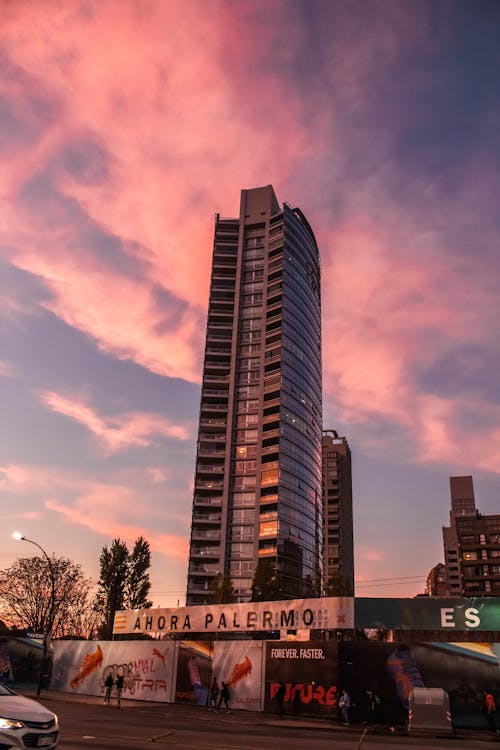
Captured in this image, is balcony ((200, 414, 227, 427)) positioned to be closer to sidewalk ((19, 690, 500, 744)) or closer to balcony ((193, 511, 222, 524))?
balcony ((193, 511, 222, 524))

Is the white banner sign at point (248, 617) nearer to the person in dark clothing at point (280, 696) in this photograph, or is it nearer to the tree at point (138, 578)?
the person in dark clothing at point (280, 696)

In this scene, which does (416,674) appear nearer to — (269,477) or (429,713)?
(429,713)

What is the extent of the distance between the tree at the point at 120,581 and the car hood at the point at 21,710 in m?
60.5

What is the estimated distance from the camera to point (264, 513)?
11006 centimetres

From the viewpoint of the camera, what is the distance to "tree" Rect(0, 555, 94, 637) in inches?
3041

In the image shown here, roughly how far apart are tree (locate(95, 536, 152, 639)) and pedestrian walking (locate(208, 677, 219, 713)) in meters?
40.0

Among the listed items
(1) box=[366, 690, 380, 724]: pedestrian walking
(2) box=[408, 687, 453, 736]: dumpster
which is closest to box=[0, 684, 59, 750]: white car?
(2) box=[408, 687, 453, 736]: dumpster

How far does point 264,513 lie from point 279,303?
152 feet

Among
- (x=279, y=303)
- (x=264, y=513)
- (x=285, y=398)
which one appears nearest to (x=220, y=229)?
(x=279, y=303)

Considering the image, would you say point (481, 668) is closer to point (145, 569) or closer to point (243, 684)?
point (243, 684)

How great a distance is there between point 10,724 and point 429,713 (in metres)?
18.5

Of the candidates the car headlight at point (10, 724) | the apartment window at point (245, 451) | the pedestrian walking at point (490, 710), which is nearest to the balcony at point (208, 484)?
the apartment window at point (245, 451)

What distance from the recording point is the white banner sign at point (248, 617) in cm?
2623

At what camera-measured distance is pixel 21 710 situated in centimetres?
973
